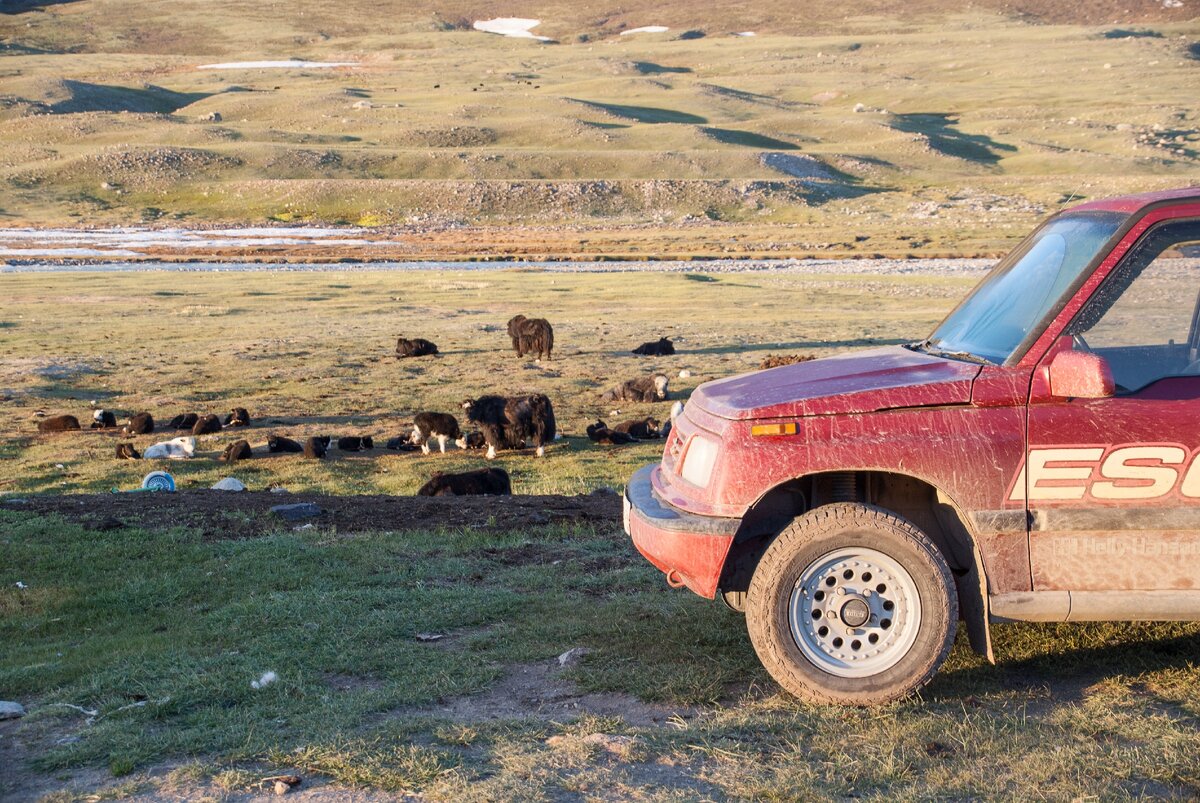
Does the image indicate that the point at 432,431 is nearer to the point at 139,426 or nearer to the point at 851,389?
the point at 139,426

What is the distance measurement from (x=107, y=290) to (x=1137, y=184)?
64.0 m

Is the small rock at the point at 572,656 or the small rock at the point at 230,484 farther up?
the small rock at the point at 572,656

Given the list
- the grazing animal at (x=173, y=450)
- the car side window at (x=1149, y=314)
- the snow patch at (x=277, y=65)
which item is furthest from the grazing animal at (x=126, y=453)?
the snow patch at (x=277, y=65)

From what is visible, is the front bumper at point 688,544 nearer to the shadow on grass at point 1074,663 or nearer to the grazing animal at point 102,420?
the shadow on grass at point 1074,663

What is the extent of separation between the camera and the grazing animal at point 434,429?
16.9 meters

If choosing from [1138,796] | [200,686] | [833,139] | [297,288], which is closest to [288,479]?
[200,686]

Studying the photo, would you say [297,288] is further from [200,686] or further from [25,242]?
[200,686]

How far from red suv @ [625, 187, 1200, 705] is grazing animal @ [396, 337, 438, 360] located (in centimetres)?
1927

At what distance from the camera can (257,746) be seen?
5.41 meters

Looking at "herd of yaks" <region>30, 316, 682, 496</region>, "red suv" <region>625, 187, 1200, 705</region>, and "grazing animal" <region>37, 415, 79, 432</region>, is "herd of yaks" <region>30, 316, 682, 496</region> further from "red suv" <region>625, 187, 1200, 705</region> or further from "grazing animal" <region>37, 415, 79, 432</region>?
"red suv" <region>625, 187, 1200, 705</region>

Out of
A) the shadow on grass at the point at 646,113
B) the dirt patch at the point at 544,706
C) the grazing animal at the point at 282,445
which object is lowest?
the grazing animal at the point at 282,445

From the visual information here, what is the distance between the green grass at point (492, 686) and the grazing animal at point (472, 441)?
8059 millimetres

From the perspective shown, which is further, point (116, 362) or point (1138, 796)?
point (116, 362)

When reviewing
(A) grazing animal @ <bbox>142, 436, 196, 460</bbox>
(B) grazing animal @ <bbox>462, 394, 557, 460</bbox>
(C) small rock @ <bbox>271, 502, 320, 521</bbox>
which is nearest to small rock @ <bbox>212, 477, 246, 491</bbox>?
(A) grazing animal @ <bbox>142, 436, 196, 460</bbox>
